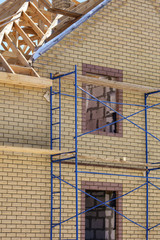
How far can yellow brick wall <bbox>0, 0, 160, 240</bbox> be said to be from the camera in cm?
1252

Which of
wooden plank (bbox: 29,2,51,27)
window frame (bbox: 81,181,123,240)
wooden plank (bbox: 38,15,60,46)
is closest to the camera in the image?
window frame (bbox: 81,181,123,240)

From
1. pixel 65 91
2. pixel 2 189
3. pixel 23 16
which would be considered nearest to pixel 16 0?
pixel 23 16

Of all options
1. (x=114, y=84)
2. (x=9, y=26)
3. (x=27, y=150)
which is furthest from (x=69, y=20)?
(x=27, y=150)

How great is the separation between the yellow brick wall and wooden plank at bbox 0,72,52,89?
0.78 ft

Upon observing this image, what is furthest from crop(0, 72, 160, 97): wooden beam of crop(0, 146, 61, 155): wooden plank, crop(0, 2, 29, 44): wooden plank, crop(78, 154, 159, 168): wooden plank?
crop(78, 154, 159, 168): wooden plank

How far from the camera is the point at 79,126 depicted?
13805 millimetres

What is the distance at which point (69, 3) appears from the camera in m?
14.4

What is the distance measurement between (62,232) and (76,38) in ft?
16.2

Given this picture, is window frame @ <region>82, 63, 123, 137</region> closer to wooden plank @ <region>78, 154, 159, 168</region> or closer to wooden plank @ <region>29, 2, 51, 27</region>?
wooden plank @ <region>78, 154, 159, 168</region>

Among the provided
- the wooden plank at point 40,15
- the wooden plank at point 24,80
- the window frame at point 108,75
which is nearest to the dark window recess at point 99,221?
the window frame at point 108,75

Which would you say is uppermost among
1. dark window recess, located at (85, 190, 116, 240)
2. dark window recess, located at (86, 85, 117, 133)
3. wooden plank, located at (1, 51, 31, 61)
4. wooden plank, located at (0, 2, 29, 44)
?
wooden plank, located at (0, 2, 29, 44)

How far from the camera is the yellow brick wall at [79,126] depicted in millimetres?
12523

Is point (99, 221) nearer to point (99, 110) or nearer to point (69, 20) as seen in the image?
point (99, 110)

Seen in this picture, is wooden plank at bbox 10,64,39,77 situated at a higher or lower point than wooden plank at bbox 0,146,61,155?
higher
